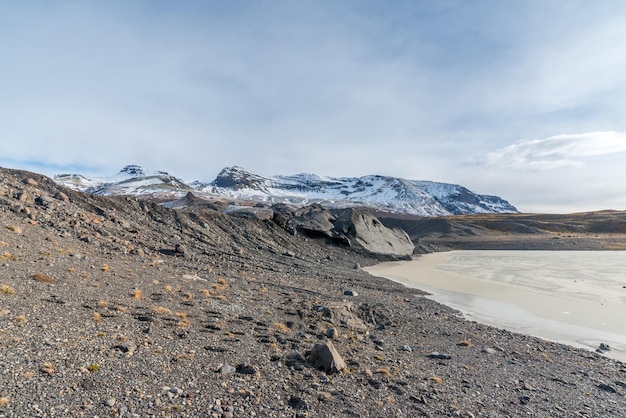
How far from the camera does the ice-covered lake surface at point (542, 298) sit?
1481 cm

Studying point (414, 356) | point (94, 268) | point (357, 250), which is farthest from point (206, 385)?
point (357, 250)

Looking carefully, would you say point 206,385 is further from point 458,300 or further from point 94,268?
point 458,300

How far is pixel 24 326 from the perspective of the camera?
23.6 ft

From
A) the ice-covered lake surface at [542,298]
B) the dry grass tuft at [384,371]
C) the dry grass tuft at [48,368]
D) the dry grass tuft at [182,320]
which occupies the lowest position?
the ice-covered lake surface at [542,298]

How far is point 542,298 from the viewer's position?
21.4 meters

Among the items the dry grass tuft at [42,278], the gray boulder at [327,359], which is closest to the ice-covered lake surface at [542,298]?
the gray boulder at [327,359]

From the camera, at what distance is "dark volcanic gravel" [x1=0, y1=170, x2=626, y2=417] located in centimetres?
603

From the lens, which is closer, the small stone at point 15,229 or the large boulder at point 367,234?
the small stone at point 15,229

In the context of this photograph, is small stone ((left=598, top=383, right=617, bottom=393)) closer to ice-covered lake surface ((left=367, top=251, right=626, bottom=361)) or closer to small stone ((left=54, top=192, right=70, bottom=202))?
ice-covered lake surface ((left=367, top=251, right=626, bottom=361))

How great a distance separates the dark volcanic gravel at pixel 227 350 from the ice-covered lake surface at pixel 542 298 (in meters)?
2.30

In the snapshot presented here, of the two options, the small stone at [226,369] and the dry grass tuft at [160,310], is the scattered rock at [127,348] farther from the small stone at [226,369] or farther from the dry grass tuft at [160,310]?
the dry grass tuft at [160,310]

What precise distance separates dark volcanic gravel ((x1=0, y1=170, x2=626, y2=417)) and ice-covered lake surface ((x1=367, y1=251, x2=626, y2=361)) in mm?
2300

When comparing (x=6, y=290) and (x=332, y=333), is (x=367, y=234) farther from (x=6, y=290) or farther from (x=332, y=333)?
(x=6, y=290)

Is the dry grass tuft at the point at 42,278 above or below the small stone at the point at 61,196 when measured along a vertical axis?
below
